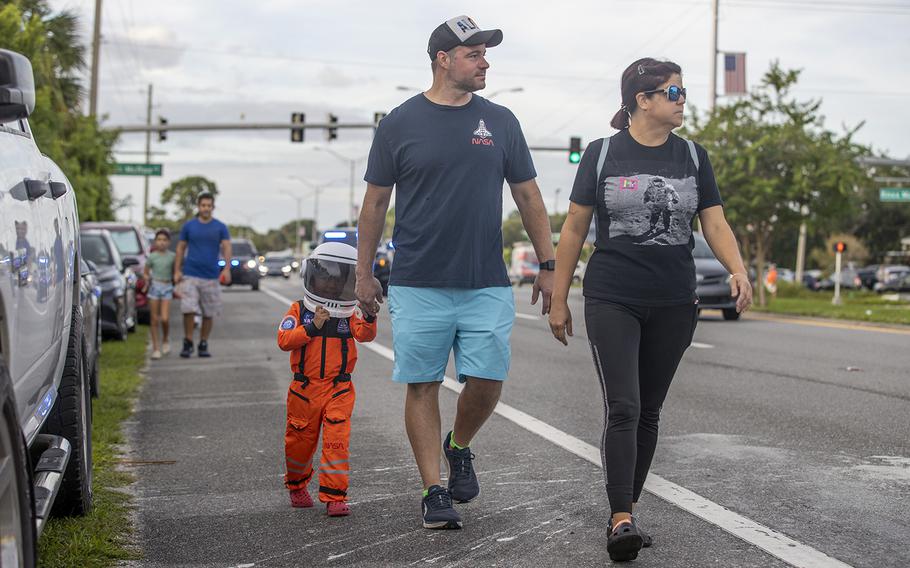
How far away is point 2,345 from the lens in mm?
3307

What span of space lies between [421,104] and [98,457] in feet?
10.1

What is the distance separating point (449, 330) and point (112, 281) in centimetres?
1117

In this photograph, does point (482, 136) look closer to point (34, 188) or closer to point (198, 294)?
point (34, 188)

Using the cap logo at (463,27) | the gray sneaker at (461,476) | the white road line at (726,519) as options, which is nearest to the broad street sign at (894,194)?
the white road line at (726,519)

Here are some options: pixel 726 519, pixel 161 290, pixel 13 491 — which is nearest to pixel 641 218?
pixel 726 519

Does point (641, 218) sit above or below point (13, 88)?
A: below

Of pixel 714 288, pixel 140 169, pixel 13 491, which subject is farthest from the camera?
pixel 140 169

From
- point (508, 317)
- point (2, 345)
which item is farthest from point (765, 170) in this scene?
point (2, 345)

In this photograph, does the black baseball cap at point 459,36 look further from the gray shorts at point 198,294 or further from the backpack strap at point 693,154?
the gray shorts at point 198,294

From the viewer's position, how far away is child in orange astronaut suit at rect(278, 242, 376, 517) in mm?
5855

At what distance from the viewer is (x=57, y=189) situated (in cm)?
473

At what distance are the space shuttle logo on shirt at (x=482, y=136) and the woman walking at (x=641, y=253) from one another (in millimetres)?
493

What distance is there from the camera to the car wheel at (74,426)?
5230 millimetres

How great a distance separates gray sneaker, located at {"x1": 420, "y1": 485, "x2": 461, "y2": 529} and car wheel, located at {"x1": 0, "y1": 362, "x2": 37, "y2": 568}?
8.08 feet
